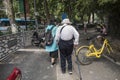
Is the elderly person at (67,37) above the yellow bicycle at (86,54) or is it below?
above

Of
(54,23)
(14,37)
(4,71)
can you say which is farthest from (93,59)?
(14,37)

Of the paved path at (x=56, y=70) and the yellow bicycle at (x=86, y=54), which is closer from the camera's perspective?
the paved path at (x=56, y=70)

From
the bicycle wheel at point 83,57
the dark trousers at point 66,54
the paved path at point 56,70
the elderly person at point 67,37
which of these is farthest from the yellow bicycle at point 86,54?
the elderly person at point 67,37

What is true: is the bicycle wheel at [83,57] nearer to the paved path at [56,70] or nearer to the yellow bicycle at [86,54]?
the yellow bicycle at [86,54]

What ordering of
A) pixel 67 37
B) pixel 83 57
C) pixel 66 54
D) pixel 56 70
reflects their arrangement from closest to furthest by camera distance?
pixel 67 37 → pixel 66 54 → pixel 56 70 → pixel 83 57

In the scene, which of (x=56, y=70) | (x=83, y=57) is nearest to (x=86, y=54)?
(x=83, y=57)

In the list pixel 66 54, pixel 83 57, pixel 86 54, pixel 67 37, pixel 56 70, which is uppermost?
pixel 67 37

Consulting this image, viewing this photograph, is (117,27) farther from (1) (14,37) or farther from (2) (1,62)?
(2) (1,62)

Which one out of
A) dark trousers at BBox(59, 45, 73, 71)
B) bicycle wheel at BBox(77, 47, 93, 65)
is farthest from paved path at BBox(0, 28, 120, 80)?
dark trousers at BBox(59, 45, 73, 71)

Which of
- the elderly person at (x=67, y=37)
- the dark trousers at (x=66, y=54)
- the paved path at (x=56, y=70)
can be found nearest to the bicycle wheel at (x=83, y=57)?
the paved path at (x=56, y=70)

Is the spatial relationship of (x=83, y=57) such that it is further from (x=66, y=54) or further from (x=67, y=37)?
(x=67, y=37)

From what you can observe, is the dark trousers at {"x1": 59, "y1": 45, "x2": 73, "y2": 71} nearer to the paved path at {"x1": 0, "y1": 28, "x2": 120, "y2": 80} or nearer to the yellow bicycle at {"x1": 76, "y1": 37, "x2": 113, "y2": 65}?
the paved path at {"x1": 0, "y1": 28, "x2": 120, "y2": 80}

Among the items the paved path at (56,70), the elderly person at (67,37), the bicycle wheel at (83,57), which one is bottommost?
the paved path at (56,70)

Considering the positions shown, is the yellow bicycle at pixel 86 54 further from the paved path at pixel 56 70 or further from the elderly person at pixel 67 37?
the elderly person at pixel 67 37
